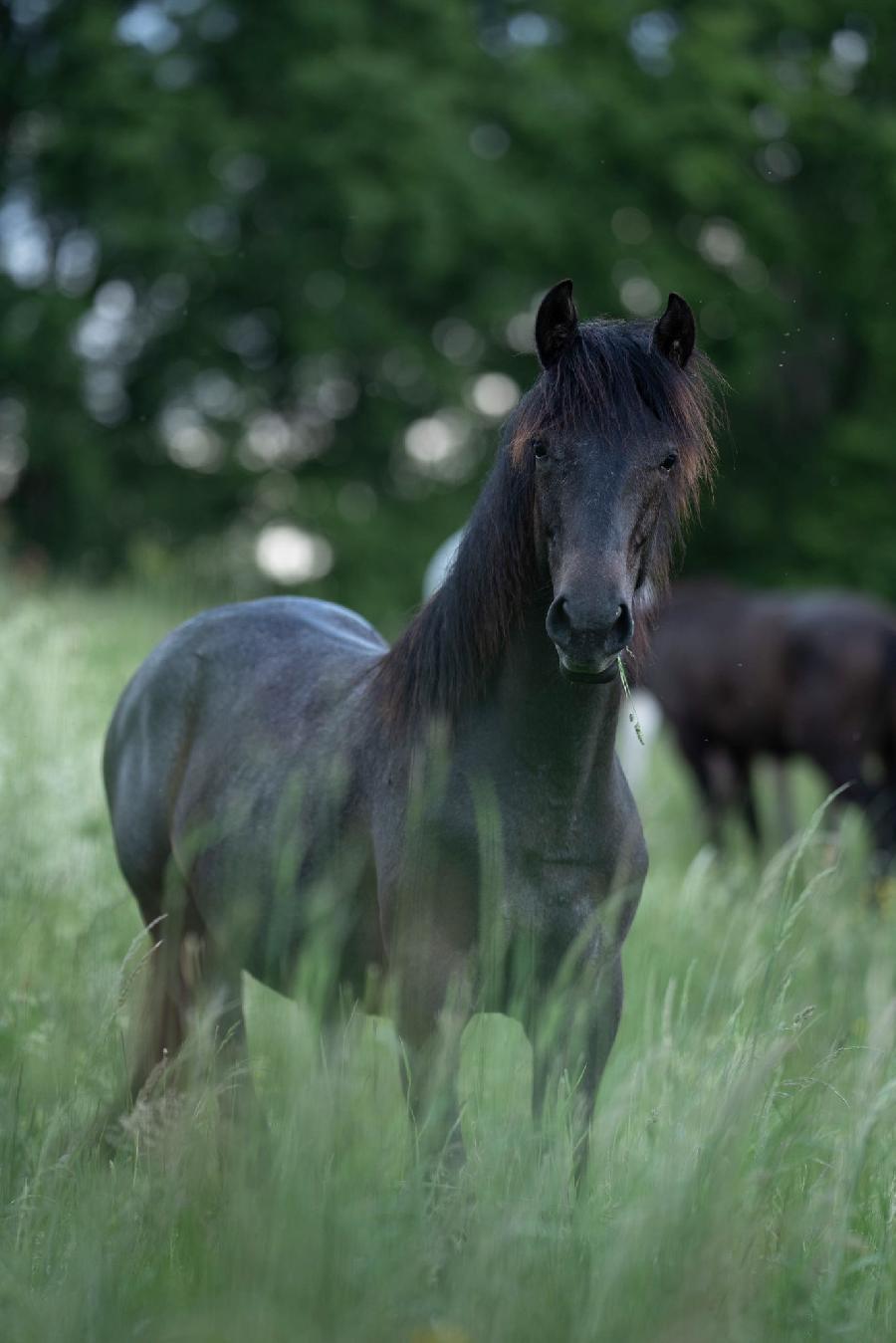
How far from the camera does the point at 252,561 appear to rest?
51.6ft

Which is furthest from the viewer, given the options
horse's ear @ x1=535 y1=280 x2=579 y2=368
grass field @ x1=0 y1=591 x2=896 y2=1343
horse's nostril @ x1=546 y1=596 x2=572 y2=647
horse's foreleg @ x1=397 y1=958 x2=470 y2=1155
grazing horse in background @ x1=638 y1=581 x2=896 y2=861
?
grazing horse in background @ x1=638 y1=581 x2=896 y2=861

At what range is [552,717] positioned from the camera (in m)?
3.07

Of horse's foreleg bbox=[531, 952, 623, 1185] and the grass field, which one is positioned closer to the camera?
the grass field

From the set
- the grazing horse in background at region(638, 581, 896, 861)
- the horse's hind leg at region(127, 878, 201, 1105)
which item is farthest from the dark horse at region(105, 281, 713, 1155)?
the grazing horse in background at region(638, 581, 896, 861)

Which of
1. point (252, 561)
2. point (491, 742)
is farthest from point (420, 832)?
point (252, 561)

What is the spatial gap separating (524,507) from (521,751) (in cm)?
50

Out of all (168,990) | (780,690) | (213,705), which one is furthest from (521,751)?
(780,690)

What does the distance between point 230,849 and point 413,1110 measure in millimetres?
1001

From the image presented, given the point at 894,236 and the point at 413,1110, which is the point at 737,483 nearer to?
the point at 894,236

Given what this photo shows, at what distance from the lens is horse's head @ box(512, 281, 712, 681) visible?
2.67 m

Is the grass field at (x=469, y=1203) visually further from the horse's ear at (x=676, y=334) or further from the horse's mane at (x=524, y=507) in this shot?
the horse's ear at (x=676, y=334)

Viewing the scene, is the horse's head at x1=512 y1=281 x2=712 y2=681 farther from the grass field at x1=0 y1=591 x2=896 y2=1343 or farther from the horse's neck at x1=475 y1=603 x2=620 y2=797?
the grass field at x1=0 y1=591 x2=896 y2=1343

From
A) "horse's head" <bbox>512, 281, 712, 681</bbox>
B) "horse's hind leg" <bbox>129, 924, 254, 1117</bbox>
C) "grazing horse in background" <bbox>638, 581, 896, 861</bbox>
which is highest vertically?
"horse's head" <bbox>512, 281, 712, 681</bbox>

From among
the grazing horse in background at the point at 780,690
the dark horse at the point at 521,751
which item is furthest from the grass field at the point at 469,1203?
the grazing horse in background at the point at 780,690
